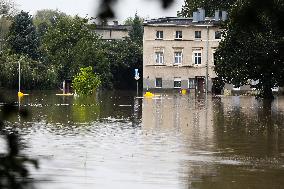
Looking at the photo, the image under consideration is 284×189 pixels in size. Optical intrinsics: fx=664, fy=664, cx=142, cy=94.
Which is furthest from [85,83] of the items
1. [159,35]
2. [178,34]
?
[178,34]

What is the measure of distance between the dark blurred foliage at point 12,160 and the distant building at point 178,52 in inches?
3049

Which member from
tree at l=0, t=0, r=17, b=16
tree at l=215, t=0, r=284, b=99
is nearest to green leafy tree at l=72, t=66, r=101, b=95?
tree at l=215, t=0, r=284, b=99

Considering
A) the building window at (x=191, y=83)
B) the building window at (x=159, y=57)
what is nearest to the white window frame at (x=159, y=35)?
the building window at (x=159, y=57)

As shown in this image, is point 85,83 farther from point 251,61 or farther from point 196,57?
point 196,57

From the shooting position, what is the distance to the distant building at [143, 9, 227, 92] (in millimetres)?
79625

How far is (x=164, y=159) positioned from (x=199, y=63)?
218 ft

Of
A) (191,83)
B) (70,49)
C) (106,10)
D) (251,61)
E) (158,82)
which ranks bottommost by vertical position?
(106,10)

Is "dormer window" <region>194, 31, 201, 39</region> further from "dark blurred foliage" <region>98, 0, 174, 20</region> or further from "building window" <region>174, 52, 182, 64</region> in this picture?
"dark blurred foliage" <region>98, 0, 174, 20</region>

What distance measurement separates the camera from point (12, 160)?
1.95 meters

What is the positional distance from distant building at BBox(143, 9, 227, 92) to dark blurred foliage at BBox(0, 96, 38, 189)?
7745cm

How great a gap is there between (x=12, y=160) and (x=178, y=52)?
259 ft

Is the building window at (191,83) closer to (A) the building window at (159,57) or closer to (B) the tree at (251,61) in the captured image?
(A) the building window at (159,57)

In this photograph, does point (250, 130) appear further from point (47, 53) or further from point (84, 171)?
point (47, 53)

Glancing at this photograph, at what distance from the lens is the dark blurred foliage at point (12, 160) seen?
190 cm
